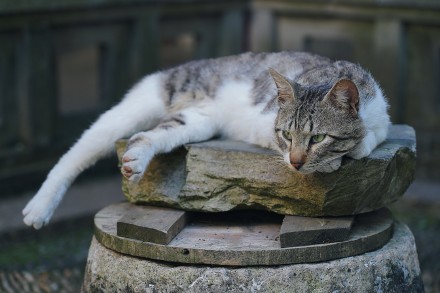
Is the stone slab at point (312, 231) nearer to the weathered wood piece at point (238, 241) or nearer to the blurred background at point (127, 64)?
the weathered wood piece at point (238, 241)

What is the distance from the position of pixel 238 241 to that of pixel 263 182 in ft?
0.98

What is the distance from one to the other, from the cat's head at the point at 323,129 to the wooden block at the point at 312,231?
0.25 m

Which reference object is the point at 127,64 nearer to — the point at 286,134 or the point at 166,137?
the point at 166,137

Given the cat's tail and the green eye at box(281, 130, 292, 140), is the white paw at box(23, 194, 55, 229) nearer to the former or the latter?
the cat's tail

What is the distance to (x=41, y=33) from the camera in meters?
7.10

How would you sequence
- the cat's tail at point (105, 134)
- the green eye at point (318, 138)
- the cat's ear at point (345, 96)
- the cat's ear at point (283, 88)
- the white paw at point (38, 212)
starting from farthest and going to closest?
the cat's tail at point (105, 134)
the white paw at point (38, 212)
the cat's ear at point (283, 88)
the green eye at point (318, 138)
the cat's ear at point (345, 96)

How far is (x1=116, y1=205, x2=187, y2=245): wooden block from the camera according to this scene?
417cm

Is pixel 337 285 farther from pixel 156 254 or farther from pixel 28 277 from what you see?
pixel 28 277

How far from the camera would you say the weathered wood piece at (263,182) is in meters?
4.21

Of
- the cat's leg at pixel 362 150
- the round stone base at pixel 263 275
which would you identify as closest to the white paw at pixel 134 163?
the round stone base at pixel 263 275

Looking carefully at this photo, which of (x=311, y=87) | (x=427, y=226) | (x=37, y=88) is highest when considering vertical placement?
(x=311, y=87)

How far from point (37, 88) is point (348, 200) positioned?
141 inches

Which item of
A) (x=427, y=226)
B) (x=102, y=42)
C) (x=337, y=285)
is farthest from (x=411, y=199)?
(x=337, y=285)

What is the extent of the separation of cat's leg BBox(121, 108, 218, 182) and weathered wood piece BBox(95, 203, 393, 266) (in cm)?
33
